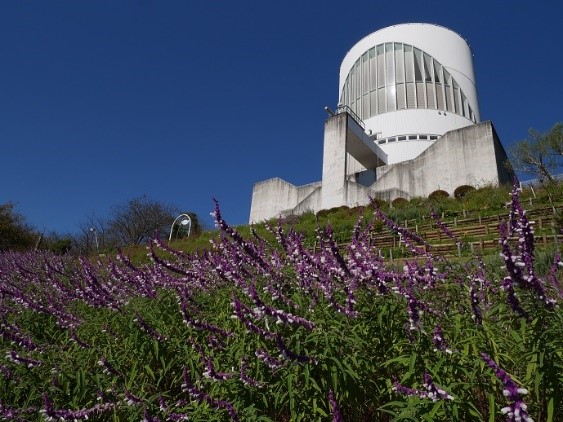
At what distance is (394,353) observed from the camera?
327 cm

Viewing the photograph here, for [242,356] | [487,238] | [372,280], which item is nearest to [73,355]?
[242,356]

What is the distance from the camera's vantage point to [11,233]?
3350 centimetres

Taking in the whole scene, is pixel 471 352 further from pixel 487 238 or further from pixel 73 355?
pixel 487 238

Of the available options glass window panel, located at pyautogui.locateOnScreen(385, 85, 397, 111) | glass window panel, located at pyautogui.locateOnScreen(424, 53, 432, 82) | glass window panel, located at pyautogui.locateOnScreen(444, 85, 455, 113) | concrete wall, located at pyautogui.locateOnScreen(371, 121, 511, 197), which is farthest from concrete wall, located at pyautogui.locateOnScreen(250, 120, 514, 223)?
glass window panel, located at pyautogui.locateOnScreen(424, 53, 432, 82)

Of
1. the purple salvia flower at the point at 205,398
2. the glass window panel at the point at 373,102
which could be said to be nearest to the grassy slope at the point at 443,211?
the purple salvia flower at the point at 205,398

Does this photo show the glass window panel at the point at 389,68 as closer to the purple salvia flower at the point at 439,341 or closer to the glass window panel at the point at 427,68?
the glass window panel at the point at 427,68

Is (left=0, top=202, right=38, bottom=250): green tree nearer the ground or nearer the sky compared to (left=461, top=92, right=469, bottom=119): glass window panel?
nearer the ground

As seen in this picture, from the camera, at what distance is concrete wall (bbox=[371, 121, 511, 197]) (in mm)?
29438

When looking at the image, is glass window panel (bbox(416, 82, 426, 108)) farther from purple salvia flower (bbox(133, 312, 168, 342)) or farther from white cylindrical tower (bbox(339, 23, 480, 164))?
purple salvia flower (bbox(133, 312, 168, 342))

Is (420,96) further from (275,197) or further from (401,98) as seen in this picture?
(275,197)

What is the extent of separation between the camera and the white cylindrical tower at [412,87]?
132 feet

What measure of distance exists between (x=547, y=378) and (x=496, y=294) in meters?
1.20

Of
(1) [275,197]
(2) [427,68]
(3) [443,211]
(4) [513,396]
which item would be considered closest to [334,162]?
(1) [275,197]

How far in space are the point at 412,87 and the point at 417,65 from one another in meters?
2.59
